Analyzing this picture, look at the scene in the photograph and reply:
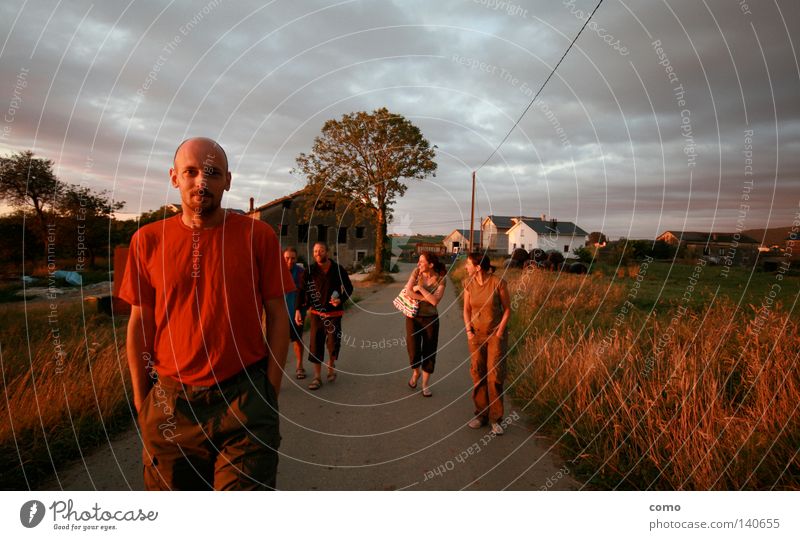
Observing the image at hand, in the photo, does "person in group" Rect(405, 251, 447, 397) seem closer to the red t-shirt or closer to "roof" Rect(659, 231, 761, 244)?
"roof" Rect(659, 231, 761, 244)

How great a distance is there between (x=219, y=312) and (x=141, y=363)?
0.51 m

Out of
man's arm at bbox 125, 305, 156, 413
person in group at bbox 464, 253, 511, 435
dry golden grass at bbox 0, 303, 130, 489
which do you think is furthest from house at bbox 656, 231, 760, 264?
dry golden grass at bbox 0, 303, 130, 489

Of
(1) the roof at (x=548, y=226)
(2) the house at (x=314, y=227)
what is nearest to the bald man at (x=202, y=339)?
(2) the house at (x=314, y=227)

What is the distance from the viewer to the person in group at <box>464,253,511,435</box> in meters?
5.15

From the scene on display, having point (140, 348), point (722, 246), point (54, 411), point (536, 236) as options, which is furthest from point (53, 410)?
point (536, 236)

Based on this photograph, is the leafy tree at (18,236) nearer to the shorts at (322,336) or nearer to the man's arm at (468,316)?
the shorts at (322,336)

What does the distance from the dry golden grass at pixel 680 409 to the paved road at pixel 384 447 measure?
18.4 inches

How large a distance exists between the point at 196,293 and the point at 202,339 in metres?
0.24

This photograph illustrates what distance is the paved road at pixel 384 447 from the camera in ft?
12.4

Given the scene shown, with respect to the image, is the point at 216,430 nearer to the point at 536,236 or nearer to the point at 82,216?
the point at 82,216

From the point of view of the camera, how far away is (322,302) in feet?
22.9

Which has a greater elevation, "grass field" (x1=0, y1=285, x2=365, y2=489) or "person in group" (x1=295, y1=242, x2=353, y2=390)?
"person in group" (x1=295, y1=242, x2=353, y2=390)
